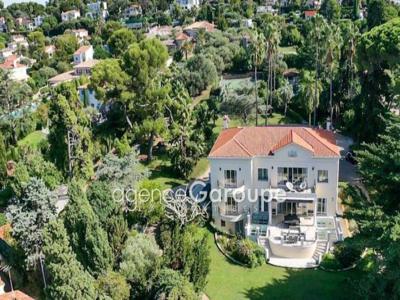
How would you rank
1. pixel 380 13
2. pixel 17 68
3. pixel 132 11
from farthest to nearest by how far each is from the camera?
1. pixel 132 11
2. pixel 17 68
3. pixel 380 13

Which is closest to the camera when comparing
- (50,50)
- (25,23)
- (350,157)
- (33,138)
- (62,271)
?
(62,271)

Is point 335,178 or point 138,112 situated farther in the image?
point 138,112

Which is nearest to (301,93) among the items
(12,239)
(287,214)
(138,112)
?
(138,112)

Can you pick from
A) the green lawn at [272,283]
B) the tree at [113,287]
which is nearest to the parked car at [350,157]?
the green lawn at [272,283]

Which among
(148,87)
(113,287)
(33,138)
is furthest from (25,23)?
(113,287)

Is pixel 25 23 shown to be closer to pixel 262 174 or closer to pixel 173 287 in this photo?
pixel 262 174

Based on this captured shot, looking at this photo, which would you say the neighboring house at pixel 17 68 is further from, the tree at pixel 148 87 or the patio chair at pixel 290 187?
the patio chair at pixel 290 187

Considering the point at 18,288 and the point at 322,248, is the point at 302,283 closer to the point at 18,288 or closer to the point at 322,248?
the point at 322,248

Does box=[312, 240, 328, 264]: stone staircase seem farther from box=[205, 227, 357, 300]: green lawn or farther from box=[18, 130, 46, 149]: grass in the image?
box=[18, 130, 46, 149]: grass
